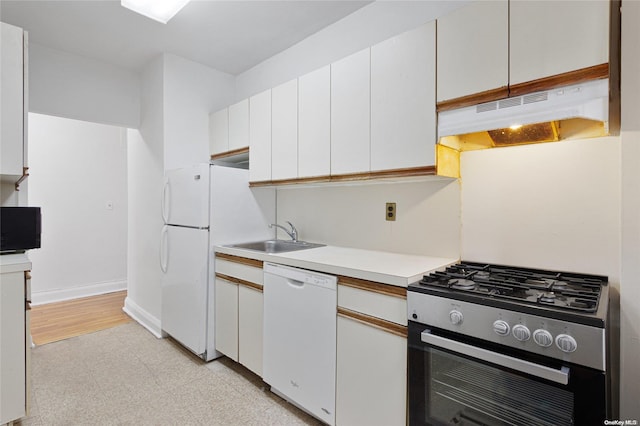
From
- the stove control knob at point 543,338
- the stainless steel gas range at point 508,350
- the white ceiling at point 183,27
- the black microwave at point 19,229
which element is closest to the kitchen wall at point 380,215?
the stainless steel gas range at point 508,350

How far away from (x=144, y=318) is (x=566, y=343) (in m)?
3.58

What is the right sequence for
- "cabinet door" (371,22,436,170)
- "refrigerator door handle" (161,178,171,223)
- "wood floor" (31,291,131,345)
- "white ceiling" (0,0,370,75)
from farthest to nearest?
"wood floor" (31,291,131,345) < "refrigerator door handle" (161,178,171,223) < "white ceiling" (0,0,370,75) < "cabinet door" (371,22,436,170)

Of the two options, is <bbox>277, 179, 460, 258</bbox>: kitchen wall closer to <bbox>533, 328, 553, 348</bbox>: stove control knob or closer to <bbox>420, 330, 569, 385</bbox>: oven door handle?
<bbox>420, 330, 569, 385</bbox>: oven door handle

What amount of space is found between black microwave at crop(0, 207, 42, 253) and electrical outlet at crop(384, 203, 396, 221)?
232cm

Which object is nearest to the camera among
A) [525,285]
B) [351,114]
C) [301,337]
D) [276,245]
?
[525,285]

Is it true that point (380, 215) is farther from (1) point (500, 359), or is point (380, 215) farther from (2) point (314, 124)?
(1) point (500, 359)

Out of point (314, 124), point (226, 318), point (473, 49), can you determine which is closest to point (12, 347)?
point (226, 318)

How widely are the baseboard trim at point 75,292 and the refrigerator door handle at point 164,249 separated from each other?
2346 mm

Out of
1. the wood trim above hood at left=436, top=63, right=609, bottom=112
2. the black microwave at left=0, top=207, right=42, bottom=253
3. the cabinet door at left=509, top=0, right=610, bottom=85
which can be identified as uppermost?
the cabinet door at left=509, top=0, right=610, bottom=85

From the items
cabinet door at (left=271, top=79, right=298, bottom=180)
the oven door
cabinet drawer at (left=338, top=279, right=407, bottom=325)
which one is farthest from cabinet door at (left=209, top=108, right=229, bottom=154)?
the oven door

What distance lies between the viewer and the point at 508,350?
3.66 ft

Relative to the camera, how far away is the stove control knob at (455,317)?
3.96ft

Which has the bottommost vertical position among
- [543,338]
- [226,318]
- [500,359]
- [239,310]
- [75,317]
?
[75,317]

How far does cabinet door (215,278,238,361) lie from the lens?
2359 millimetres
